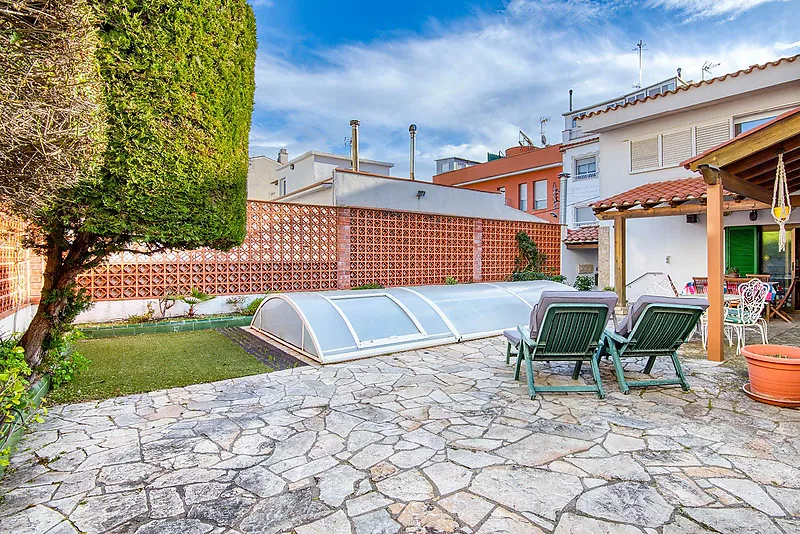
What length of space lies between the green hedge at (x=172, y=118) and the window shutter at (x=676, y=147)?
11.1 metres

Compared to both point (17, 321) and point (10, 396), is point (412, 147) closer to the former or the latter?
point (17, 321)

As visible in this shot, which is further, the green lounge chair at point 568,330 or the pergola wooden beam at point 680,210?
the pergola wooden beam at point 680,210

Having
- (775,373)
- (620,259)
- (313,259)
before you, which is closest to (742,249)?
(620,259)

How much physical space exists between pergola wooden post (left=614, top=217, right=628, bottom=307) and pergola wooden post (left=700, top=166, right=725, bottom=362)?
5.50 metres

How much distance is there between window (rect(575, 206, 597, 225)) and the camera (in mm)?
20047

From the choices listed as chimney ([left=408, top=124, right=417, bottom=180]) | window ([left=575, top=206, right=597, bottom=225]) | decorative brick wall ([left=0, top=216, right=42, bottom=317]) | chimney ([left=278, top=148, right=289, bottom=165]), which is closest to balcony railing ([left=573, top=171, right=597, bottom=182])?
window ([left=575, top=206, right=597, bottom=225])

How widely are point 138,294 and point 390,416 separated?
736 centimetres

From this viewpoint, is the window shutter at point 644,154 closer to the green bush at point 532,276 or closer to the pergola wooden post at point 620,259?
the pergola wooden post at point 620,259

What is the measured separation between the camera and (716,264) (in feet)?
18.7

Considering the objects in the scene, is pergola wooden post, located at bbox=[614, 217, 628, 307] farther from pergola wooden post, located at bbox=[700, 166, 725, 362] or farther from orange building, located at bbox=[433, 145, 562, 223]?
orange building, located at bbox=[433, 145, 562, 223]

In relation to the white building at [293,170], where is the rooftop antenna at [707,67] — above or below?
above

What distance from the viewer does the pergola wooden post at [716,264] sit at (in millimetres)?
5684

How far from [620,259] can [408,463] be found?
1001 cm

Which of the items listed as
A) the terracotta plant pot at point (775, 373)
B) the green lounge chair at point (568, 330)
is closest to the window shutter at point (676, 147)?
the terracotta plant pot at point (775, 373)
